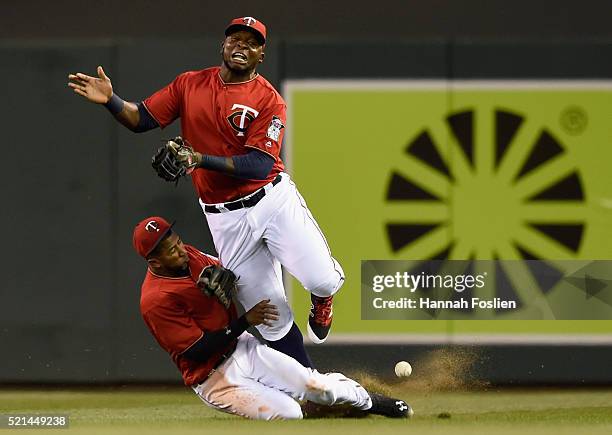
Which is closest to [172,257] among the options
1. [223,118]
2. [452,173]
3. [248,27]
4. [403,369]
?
[223,118]

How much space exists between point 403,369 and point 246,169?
2.10 meters

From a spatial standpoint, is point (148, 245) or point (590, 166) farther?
point (590, 166)

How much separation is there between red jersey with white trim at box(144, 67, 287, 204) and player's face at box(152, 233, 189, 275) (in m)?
0.30

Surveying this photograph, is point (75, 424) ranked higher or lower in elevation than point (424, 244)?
lower

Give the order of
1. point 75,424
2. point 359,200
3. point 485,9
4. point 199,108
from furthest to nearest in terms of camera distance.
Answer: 1. point 485,9
2. point 359,200
3. point 75,424
4. point 199,108

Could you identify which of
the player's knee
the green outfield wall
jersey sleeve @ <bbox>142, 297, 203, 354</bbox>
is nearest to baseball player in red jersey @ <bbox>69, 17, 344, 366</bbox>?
the player's knee

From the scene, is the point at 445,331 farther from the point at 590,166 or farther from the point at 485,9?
the point at 485,9

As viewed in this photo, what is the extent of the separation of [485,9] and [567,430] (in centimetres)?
342

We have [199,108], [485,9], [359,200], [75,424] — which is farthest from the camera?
[485,9]

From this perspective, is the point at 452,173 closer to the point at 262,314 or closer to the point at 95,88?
the point at 262,314

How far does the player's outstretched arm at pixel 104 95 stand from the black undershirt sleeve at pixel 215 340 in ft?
3.45

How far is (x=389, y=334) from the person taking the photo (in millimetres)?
8703

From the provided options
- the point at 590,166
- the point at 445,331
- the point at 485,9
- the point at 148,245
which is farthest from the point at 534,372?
the point at 148,245

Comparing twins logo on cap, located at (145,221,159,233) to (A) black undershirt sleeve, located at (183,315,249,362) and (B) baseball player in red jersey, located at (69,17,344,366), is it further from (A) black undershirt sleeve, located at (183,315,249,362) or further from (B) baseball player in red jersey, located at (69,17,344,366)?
(A) black undershirt sleeve, located at (183,315,249,362)
